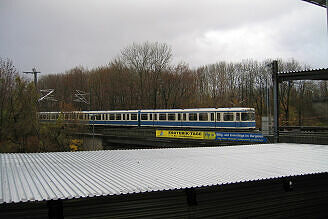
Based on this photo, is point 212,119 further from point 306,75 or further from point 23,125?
point 23,125

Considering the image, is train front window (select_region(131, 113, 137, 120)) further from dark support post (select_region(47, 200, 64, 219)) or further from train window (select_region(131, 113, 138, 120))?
dark support post (select_region(47, 200, 64, 219))

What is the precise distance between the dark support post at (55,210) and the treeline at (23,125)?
20.3 metres

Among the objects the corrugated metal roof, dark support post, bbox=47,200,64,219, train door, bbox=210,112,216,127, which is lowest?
dark support post, bbox=47,200,64,219

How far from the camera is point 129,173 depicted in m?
7.16

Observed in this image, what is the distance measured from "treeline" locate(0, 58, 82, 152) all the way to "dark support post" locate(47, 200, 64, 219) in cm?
2031

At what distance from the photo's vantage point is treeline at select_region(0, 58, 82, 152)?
24375mm

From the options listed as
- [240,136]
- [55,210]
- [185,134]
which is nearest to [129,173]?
[55,210]

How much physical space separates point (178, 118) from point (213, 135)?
6839 millimetres

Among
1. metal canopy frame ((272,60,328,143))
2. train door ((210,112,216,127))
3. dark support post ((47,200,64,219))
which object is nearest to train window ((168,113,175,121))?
train door ((210,112,216,127))

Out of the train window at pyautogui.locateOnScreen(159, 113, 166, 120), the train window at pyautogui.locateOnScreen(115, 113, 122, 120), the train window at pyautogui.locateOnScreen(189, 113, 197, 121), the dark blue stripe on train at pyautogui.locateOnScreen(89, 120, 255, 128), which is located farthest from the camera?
the train window at pyautogui.locateOnScreen(115, 113, 122, 120)

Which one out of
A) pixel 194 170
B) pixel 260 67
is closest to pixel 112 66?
pixel 260 67

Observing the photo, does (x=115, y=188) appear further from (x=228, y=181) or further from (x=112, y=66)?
(x=112, y=66)

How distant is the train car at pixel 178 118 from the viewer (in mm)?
26594

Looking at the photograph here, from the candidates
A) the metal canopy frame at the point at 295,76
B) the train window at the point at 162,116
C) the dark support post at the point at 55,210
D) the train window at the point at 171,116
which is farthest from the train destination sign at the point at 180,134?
the dark support post at the point at 55,210
